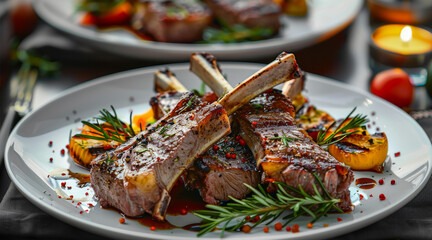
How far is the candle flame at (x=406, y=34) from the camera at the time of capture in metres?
4.71

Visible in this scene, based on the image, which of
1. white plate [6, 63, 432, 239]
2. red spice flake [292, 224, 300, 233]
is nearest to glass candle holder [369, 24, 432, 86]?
white plate [6, 63, 432, 239]

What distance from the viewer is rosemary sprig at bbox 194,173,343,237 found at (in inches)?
97.9

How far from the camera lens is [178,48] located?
452 centimetres

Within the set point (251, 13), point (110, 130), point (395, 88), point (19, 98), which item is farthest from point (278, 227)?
point (251, 13)

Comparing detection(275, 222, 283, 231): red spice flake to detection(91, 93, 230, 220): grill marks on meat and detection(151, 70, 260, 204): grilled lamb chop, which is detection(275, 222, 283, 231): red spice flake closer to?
detection(151, 70, 260, 204): grilled lamb chop

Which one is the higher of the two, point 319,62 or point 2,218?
point 2,218

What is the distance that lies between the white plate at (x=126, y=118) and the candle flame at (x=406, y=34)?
1180 millimetres

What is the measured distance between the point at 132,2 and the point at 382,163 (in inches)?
142

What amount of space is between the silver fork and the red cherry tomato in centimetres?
271

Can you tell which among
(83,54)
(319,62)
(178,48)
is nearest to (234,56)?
(178,48)

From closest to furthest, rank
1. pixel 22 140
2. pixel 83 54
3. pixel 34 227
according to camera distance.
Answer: pixel 34 227 → pixel 22 140 → pixel 83 54

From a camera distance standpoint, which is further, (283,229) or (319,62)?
(319,62)

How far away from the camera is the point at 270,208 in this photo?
2535mm

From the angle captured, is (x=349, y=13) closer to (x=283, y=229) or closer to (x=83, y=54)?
(x=83, y=54)
